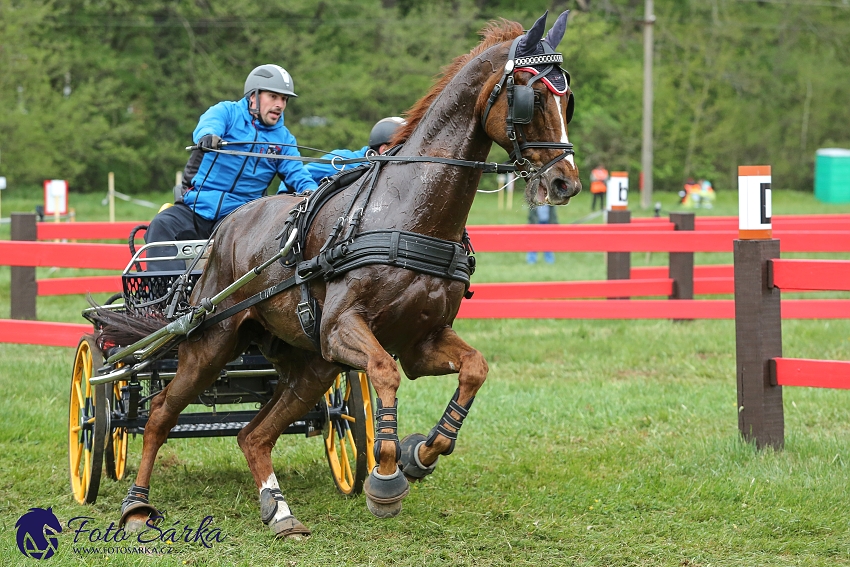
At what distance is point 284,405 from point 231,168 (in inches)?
61.9

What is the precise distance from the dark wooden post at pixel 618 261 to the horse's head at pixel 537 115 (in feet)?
23.7

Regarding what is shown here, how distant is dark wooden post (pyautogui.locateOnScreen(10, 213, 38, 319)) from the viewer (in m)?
10.8

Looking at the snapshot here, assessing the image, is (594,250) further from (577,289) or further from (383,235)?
(383,235)

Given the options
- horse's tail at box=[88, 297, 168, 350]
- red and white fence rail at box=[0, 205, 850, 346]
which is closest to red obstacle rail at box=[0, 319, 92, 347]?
red and white fence rail at box=[0, 205, 850, 346]

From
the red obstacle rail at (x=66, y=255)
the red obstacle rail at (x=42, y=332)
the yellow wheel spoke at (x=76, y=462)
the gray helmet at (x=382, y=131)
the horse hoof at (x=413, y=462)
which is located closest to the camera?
the horse hoof at (x=413, y=462)

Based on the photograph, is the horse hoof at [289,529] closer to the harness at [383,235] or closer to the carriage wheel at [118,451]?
the harness at [383,235]

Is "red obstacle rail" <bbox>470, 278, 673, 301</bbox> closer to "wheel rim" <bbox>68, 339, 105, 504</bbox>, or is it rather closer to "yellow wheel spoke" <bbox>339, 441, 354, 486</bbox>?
"yellow wheel spoke" <bbox>339, 441, 354, 486</bbox>

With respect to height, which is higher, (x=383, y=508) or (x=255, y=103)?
(x=255, y=103)

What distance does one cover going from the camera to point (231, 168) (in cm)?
598

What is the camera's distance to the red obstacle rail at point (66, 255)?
7.78 m

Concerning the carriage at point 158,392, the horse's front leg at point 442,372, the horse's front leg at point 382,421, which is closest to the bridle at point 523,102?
the horse's front leg at point 442,372

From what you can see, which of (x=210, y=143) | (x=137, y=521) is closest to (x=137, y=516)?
(x=137, y=521)

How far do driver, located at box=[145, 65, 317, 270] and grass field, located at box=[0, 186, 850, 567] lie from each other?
4.92 feet

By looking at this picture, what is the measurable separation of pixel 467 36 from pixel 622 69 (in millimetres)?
7629
